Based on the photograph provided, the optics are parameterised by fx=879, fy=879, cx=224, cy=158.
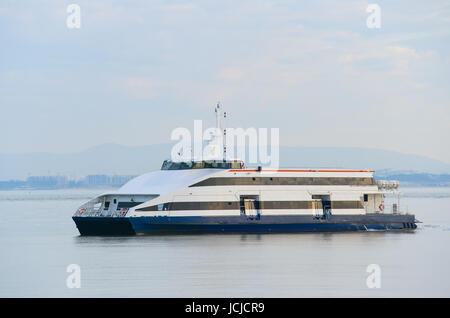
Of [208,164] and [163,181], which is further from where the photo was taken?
[208,164]

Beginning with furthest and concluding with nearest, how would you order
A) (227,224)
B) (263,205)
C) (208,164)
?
(208,164) → (263,205) → (227,224)

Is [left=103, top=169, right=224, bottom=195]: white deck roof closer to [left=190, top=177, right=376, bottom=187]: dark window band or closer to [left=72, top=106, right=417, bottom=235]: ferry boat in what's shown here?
[left=72, top=106, right=417, bottom=235]: ferry boat

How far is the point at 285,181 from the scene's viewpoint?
45.6 meters

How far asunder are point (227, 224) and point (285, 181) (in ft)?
13.1

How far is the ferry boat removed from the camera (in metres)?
43.2

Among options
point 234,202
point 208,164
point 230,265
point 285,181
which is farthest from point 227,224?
point 230,265

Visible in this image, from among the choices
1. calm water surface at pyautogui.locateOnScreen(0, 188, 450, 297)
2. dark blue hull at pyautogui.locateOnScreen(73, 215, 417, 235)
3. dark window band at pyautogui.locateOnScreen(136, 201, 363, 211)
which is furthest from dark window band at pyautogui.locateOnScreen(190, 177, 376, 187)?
calm water surface at pyautogui.locateOnScreen(0, 188, 450, 297)

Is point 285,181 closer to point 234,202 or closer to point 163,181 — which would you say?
point 234,202

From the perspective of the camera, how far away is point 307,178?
4609 centimetres
